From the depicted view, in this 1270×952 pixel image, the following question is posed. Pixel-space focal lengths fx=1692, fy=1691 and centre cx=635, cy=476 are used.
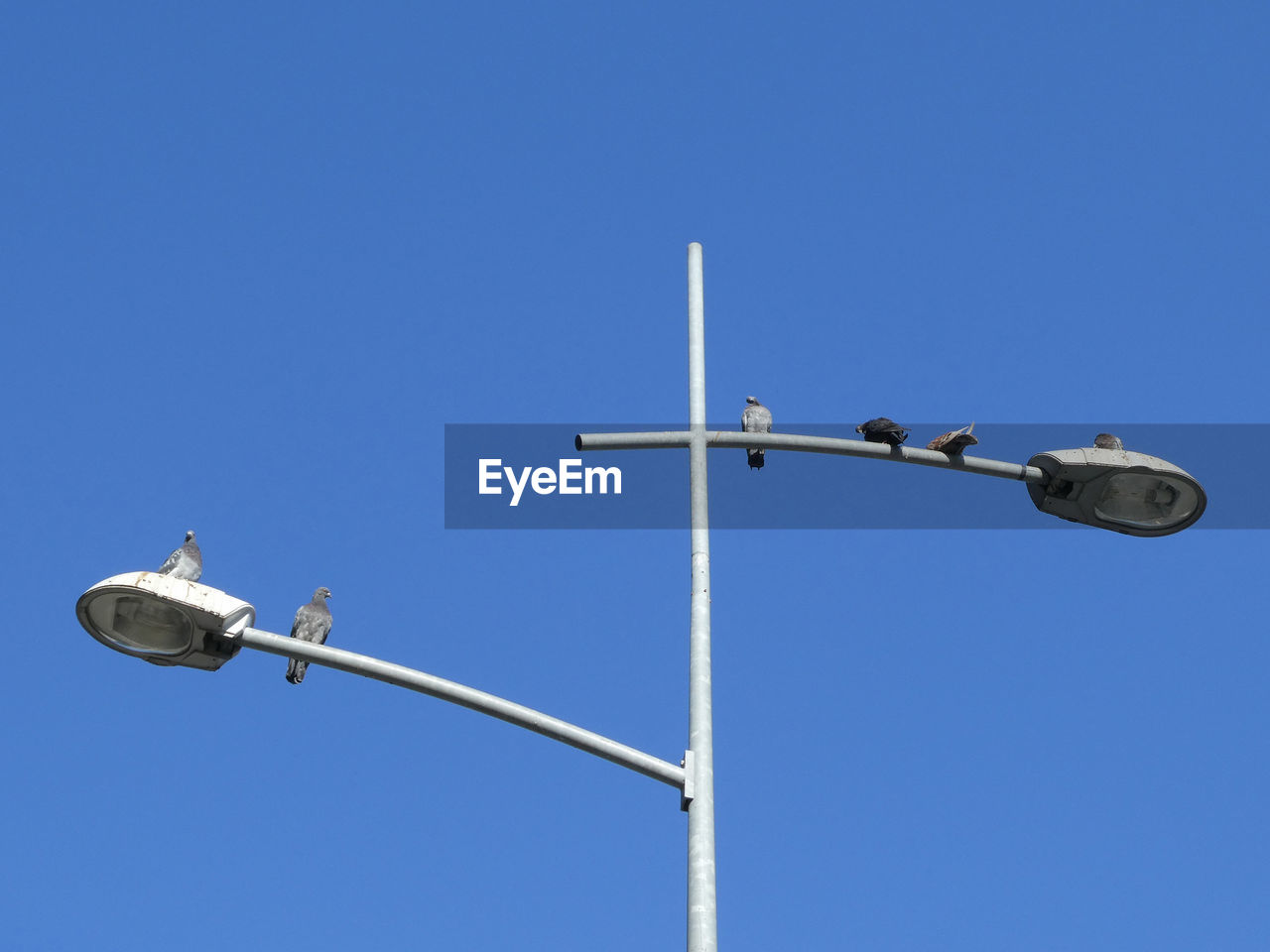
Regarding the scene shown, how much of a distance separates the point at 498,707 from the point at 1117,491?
422cm

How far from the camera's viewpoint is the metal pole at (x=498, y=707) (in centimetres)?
712

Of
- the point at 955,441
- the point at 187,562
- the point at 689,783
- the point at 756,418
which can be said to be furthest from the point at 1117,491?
the point at 756,418

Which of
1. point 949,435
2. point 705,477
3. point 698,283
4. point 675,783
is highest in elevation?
point 698,283

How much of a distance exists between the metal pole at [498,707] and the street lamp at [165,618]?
1.85ft

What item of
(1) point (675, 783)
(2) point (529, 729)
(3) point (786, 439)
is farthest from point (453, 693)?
(3) point (786, 439)

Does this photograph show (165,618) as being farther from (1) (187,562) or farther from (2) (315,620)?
(2) (315,620)

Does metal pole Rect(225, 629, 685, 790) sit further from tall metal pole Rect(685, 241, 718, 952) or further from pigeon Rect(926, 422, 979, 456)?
pigeon Rect(926, 422, 979, 456)

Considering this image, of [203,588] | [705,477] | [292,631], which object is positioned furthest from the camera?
[292,631]

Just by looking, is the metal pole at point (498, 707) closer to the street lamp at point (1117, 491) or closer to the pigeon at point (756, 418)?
the street lamp at point (1117, 491)

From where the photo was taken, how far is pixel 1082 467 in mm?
9430

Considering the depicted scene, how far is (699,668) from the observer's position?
24.8ft

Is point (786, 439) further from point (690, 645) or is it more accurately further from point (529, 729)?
point (529, 729)

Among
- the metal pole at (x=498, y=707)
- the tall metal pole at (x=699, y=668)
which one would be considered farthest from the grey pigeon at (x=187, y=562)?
the tall metal pole at (x=699, y=668)

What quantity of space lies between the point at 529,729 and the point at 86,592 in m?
2.19
